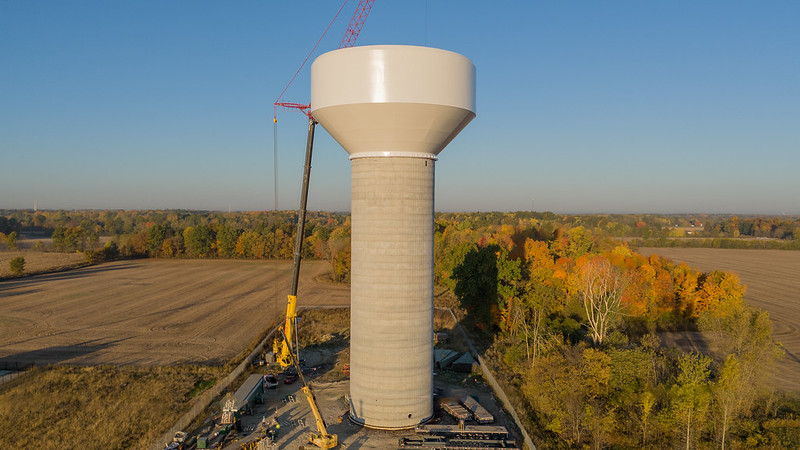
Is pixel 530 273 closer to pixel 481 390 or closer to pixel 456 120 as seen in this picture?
pixel 481 390

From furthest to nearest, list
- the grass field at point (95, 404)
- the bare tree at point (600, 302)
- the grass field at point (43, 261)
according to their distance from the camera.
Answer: the grass field at point (43, 261) → the bare tree at point (600, 302) → the grass field at point (95, 404)

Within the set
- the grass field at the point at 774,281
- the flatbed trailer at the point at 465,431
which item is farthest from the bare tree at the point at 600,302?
the flatbed trailer at the point at 465,431

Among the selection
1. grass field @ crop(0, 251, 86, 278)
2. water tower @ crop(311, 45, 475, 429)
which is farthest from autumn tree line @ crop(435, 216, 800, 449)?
grass field @ crop(0, 251, 86, 278)

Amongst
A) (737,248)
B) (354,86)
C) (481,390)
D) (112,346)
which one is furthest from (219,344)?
(737,248)

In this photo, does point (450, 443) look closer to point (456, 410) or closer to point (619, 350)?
point (456, 410)

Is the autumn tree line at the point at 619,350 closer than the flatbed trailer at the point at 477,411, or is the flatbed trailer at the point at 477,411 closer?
the flatbed trailer at the point at 477,411

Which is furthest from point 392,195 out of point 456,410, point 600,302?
point 600,302

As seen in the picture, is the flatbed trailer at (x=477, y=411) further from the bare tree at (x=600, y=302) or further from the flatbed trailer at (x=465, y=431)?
the bare tree at (x=600, y=302)
